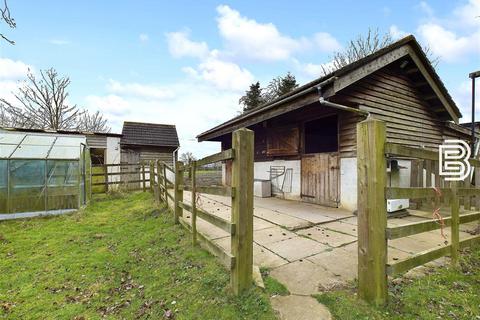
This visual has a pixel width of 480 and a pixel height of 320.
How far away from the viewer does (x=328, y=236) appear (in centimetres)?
398

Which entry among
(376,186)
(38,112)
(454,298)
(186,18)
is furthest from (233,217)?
(38,112)

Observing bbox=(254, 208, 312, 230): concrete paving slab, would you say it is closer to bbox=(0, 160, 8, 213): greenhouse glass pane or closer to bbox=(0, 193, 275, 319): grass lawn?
bbox=(0, 193, 275, 319): grass lawn

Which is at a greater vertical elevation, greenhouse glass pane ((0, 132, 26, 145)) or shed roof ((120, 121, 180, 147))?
shed roof ((120, 121, 180, 147))

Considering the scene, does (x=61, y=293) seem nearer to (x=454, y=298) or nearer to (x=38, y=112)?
(x=454, y=298)

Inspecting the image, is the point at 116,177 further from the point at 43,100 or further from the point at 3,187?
the point at 43,100

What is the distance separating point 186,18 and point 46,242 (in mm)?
7924

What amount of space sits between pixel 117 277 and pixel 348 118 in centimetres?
588

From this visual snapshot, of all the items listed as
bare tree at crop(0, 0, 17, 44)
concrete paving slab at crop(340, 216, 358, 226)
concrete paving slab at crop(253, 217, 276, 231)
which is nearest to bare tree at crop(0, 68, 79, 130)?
bare tree at crop(0, 0, 17, 44)

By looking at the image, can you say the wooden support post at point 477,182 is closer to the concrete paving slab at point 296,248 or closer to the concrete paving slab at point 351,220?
the concrete paving slab at point 351,220

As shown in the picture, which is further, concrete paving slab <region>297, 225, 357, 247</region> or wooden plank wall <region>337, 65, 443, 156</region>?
wooden plank wall <region>337, 65, 443, 156</region>

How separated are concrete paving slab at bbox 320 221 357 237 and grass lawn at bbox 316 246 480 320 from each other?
5.14ft

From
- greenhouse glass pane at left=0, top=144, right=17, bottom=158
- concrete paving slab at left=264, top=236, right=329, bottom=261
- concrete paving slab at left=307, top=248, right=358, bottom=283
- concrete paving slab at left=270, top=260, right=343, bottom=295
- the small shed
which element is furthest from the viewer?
the small shed

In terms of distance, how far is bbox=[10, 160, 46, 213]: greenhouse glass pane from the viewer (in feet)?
23.1

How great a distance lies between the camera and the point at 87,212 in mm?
7609
